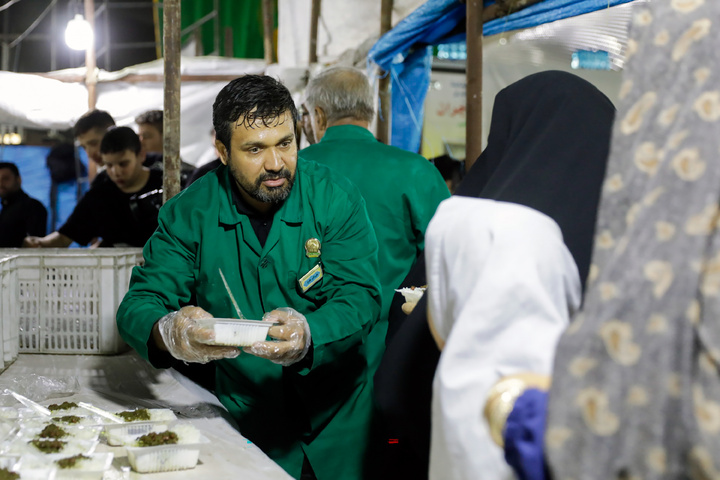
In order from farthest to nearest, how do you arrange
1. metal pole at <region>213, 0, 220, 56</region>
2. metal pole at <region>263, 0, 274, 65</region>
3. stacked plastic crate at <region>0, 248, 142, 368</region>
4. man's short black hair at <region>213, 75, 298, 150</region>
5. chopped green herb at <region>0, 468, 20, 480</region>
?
metal pole at <region>213, 0, 220, 56</region> < metal pole at <region>263, 0, 274, 65</region> < stacked plastic crate at <region>0, 248, 142, 368</region> < man's short black hair at <region>213, 75, 298, 150</region> < chopped green herb at <region>0, 468, 20, 480</region>

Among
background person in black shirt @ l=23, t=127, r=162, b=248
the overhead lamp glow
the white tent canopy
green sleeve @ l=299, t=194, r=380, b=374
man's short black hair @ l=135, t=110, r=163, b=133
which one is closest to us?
green sleeve @ l=299, t=194, r=380, b=374

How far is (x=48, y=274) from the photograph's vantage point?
9.59 feet

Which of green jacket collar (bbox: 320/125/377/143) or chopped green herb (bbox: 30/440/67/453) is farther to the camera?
green jacket collar (bbox: 320/125/377/143)

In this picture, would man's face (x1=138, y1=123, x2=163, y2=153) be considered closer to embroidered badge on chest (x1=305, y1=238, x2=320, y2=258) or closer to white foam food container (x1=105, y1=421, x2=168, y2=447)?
embroidered badge on chest (x1=305, y1=238, x2=320, y2=258)

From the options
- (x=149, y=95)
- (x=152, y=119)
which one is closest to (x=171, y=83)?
(x=152, y=119)

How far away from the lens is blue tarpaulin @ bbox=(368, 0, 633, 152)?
3.74 metres

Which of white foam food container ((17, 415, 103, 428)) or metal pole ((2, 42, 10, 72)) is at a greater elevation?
metal pole ((2, 42, 10, 72))

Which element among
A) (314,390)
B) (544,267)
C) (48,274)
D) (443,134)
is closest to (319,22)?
(443,134)

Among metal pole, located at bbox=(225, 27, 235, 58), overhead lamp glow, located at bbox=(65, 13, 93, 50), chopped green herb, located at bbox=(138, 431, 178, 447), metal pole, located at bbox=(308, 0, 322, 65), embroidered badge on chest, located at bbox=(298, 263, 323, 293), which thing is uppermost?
metal pole, located at bbox=(225, 27, 235, 58)

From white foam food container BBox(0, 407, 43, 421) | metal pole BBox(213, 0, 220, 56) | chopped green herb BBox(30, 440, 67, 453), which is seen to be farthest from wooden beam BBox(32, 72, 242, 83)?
chopped green herb BBox(30, 440, 67, 453)

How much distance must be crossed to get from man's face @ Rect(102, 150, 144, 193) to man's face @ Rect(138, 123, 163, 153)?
Result: 2.75 feet

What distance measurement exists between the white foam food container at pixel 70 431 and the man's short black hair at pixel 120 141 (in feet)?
9.75

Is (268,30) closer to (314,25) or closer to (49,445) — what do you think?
(314,25)

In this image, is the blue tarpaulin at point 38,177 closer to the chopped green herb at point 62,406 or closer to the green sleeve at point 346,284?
the chopped green herb at point 62,406
